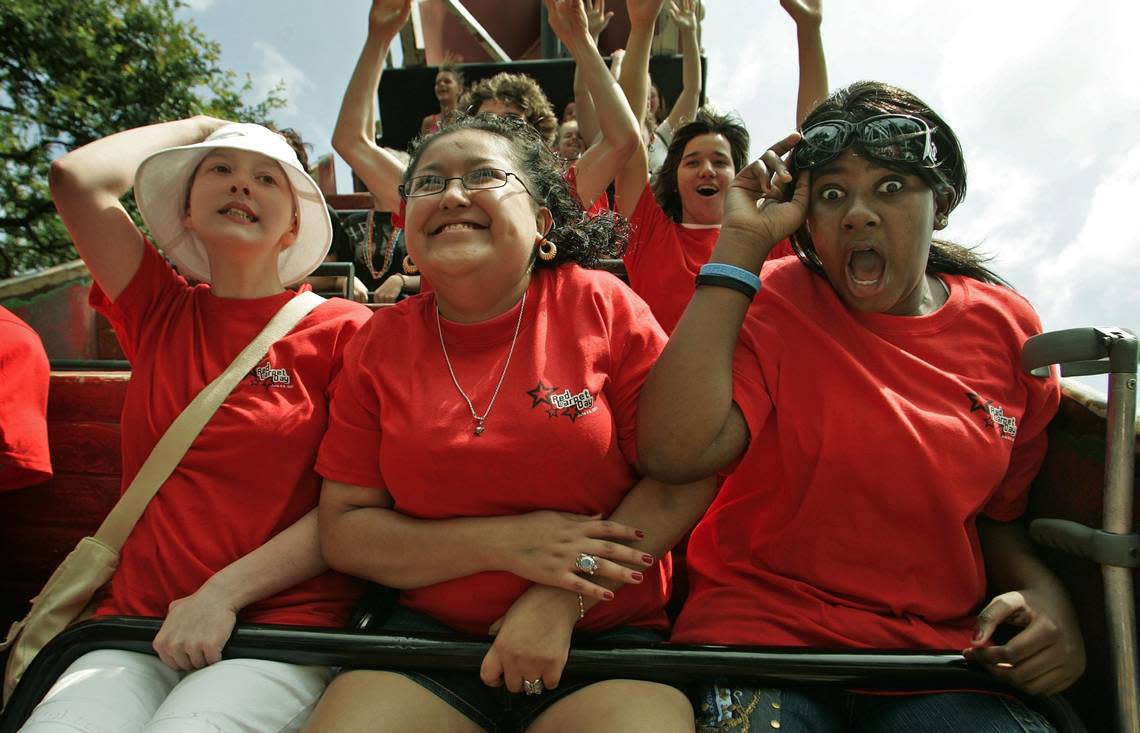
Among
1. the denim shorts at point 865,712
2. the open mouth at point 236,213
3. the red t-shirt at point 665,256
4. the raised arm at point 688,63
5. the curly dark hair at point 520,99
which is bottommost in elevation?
the denim shorts at point 865,712

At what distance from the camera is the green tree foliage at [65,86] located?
11.1 m

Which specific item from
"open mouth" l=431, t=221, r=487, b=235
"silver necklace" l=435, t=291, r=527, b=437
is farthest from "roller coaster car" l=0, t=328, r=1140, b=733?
"open mouth" l=431, t=221, r=487, b=235

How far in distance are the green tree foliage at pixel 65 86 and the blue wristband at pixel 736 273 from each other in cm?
1271

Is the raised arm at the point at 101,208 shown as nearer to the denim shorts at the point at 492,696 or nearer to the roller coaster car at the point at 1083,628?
the roller coaster car at the point at 1083,628

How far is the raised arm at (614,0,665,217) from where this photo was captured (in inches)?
114

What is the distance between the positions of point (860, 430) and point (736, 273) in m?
0.37

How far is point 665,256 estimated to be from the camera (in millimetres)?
2742

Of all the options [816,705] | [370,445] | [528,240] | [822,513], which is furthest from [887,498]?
[370,445]

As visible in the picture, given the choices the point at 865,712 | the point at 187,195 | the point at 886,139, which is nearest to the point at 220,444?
the point at 187,195

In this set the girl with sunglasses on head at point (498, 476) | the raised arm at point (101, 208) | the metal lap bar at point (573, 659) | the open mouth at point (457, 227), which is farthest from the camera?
the raised arm at point (101, 208)

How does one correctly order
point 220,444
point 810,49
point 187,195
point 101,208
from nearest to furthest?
1. point 220,444
2. point 101,208
3. point 187,195
4. point 810,49

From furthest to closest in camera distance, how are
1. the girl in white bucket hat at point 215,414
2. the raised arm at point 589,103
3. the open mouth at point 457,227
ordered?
1. the raised arm at point 589,103
2. the open mouth at point 457,227
3. the girl in white bucket hat at point 215,414

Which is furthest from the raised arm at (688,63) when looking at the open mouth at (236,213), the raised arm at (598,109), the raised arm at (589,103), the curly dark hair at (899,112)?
the open mouth at (236,213)

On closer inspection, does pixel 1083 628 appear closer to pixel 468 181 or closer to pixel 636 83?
pixel 468 181
